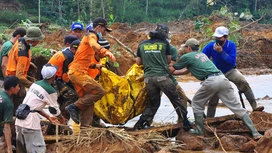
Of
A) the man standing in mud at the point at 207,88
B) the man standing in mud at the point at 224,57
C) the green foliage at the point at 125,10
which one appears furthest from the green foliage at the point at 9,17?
the man standing in mud at the point at 207,88

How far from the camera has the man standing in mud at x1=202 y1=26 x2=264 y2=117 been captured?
10539mm

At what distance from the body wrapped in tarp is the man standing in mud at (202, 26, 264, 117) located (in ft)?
4.53

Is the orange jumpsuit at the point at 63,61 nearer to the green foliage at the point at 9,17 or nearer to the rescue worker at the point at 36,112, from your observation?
the rescue worker at the point at 36,112

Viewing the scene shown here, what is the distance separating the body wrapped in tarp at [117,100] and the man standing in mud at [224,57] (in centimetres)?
138

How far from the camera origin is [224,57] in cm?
1063

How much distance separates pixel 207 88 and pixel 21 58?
307 centimetres

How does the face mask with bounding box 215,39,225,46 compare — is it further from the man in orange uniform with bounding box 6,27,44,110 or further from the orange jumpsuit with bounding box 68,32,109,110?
the man in orange uniform with bounding box 6,27,44,110

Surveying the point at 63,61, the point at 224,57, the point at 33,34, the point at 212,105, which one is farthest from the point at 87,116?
the point at 224,57

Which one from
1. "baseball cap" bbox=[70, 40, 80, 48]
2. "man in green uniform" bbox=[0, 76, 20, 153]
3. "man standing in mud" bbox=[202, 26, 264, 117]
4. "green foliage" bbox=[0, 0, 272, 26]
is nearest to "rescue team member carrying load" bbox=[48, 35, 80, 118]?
"baseball cap" bbox=[70, 40, 80, 48]

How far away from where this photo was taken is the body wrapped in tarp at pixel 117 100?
10391 mm

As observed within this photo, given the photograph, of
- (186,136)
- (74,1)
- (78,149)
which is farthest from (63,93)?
(74,1)

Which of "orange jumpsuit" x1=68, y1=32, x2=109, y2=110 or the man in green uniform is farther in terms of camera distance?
"orange jumpsuit" x1=68, y1=32, x2=109, y2=110

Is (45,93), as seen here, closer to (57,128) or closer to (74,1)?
(57,128)

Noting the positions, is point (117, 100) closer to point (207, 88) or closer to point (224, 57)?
point (207, 88)
